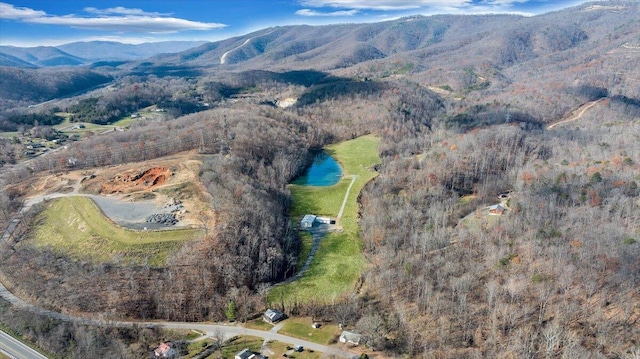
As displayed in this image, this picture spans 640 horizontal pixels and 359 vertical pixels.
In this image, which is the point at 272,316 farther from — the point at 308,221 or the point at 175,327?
the point at 308,221

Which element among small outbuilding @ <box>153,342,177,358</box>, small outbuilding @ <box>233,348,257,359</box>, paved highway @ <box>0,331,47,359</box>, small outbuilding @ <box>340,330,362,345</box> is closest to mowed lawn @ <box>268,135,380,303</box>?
small outbuilding @ <box>340,330,362,345</box>

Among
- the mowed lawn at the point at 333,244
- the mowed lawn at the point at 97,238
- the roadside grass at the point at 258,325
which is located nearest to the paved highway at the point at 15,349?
the mowed lawn at the point at 97,238

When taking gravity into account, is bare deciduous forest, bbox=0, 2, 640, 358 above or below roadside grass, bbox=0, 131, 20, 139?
below

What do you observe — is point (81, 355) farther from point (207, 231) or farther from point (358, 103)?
point (358, 103)

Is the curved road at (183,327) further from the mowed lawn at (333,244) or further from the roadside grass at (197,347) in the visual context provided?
the mowed lawn at (333,244)

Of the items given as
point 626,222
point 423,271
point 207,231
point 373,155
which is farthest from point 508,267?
point 373,155

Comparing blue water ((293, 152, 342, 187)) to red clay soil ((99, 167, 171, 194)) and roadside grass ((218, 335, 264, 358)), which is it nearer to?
red clay soil ((99, 167, 171, 194))

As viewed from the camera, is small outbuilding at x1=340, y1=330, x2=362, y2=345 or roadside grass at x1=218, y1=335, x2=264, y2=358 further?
small outbuilding at x1=340, y1=330, x2=362, y2=345
